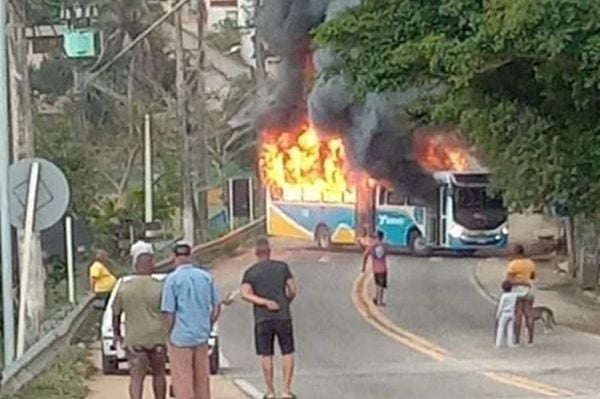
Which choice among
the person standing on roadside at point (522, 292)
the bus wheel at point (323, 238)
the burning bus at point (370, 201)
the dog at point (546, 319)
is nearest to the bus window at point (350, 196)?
the burning bus at point (370, 201)

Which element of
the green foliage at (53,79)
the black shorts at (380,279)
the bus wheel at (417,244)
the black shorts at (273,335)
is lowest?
the bus wheel at (417,244)

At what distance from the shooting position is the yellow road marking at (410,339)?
767 inches

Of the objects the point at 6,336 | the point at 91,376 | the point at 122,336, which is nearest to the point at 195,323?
the point at 122,336

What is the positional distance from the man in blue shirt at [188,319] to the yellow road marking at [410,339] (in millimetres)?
5340

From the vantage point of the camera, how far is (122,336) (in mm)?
15289

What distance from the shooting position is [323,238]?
52250 mm

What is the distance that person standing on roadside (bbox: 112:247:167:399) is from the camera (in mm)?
14688

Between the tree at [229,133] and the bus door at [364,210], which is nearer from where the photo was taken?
the bus door at [364,210]

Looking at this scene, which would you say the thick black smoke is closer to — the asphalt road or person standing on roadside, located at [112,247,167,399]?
the asphalt road

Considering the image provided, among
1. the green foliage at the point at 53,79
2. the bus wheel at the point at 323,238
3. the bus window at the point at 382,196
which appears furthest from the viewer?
the green foliage at the point at 53,79

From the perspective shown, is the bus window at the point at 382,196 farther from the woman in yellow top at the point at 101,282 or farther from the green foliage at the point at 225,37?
the green foliage at the point at 225,37

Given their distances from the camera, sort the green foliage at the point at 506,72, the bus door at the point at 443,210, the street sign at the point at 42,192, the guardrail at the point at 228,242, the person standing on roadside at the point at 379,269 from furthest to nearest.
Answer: the guardrail at the point at 228,242 → the bus door at the point at 443,210 → the person standing on roadside at the point at 379,269 → the green foliage at the point at 506,72 → the street sign at the point at 42,192

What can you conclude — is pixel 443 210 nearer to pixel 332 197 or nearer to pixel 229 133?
pixel 332 197

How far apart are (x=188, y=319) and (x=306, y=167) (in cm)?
3927
